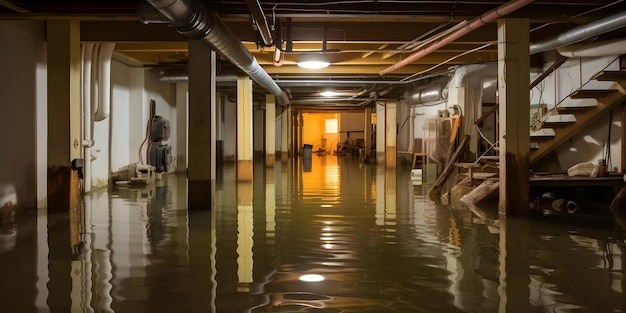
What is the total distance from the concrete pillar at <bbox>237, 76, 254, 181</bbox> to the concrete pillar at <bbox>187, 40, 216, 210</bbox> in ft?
11.7

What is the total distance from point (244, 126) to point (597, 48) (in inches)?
222

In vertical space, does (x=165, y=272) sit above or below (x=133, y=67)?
below

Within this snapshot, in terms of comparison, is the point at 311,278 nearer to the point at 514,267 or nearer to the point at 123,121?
the point at 514,267

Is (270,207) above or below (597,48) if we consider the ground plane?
below

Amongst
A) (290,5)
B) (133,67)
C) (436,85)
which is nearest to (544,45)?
(290,5)

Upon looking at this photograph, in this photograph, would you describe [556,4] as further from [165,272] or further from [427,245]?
[165,272]

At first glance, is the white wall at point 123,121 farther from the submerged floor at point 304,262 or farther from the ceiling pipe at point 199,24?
the ceiling pipe at point 199,24

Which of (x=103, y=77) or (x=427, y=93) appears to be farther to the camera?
(x=427, y=93)

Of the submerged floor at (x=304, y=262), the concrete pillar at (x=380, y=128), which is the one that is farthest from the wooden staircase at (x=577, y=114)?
the concrete pillar at (x=380, y=128)

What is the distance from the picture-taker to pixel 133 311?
2.44 meters

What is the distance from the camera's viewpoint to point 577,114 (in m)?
6.62

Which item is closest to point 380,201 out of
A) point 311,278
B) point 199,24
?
point 199,24

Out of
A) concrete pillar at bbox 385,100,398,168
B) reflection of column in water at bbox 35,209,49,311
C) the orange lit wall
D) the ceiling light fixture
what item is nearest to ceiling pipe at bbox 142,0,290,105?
the ceiling light fixture

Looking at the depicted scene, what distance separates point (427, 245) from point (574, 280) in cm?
116
